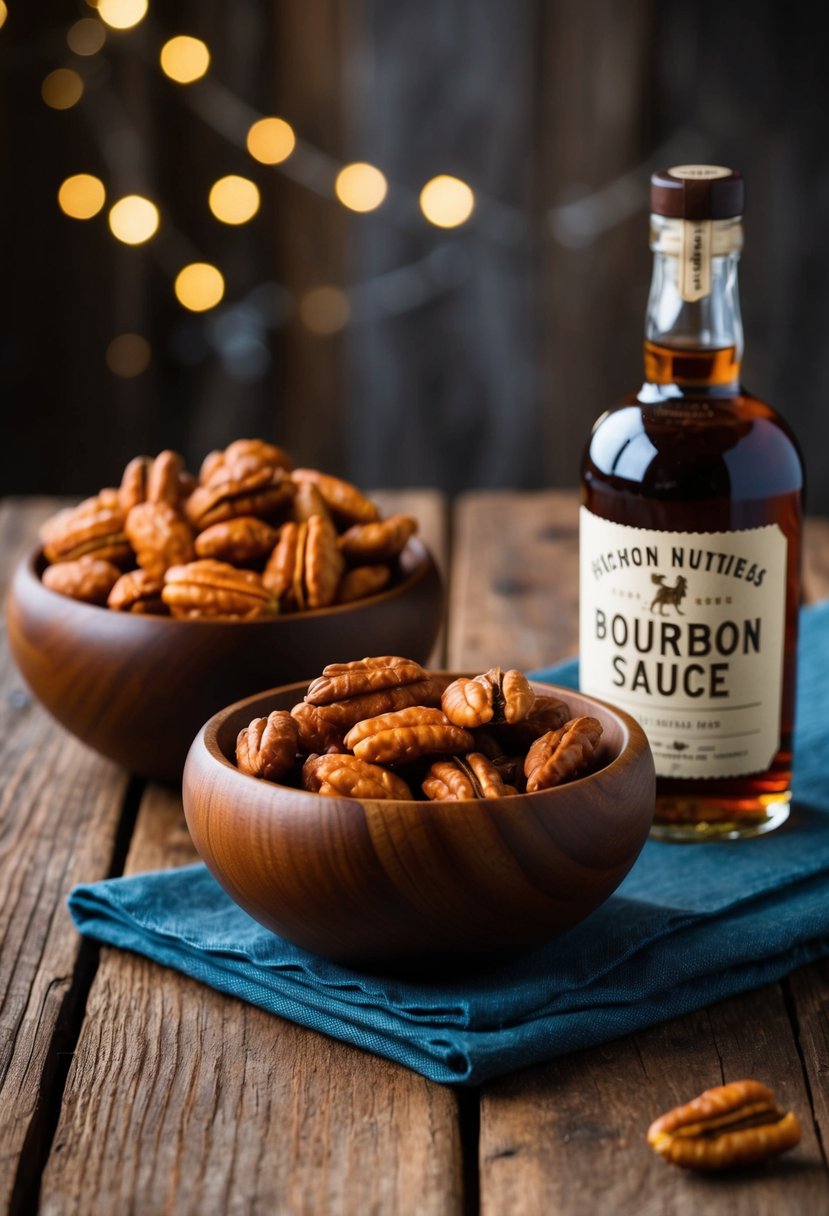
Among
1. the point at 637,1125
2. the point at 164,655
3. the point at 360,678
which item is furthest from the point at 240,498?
the point at 637,1125

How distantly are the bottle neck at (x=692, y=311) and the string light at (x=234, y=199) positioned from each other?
4.52 ft

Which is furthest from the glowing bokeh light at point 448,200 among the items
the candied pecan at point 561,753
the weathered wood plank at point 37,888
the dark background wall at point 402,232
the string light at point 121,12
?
the candied pecan at point 561,753

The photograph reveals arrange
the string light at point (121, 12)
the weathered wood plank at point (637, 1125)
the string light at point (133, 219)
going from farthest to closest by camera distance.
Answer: the string light at point (133, 219), the string light at point (121, 12), the weathered wood plank at point (637, 1125)

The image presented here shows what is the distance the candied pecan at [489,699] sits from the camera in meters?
0.74

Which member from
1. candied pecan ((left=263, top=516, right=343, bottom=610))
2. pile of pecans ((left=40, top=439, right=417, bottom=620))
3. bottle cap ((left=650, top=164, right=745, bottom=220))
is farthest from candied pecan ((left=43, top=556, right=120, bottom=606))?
bottle cap ((left=650, top=164, right=745, bottom=220))

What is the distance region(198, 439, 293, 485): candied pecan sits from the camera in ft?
3.32

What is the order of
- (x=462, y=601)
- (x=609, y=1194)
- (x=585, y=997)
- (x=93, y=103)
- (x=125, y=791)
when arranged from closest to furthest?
(x=609, y=1194)
(x=585, y=997)
(x=125, y=791)
(x=462, y=601)
(x=93, y=103)

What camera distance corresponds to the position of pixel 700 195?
2.89ft

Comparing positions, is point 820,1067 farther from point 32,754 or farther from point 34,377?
point 34,377

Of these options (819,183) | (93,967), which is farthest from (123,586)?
(819,183)

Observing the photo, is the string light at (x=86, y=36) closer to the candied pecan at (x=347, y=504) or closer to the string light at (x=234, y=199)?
the string light at (x=234, y=199)

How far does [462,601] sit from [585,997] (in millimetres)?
671

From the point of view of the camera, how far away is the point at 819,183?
7.18ft

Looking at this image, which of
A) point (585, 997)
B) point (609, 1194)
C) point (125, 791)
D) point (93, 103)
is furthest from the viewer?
point (93, 103)
